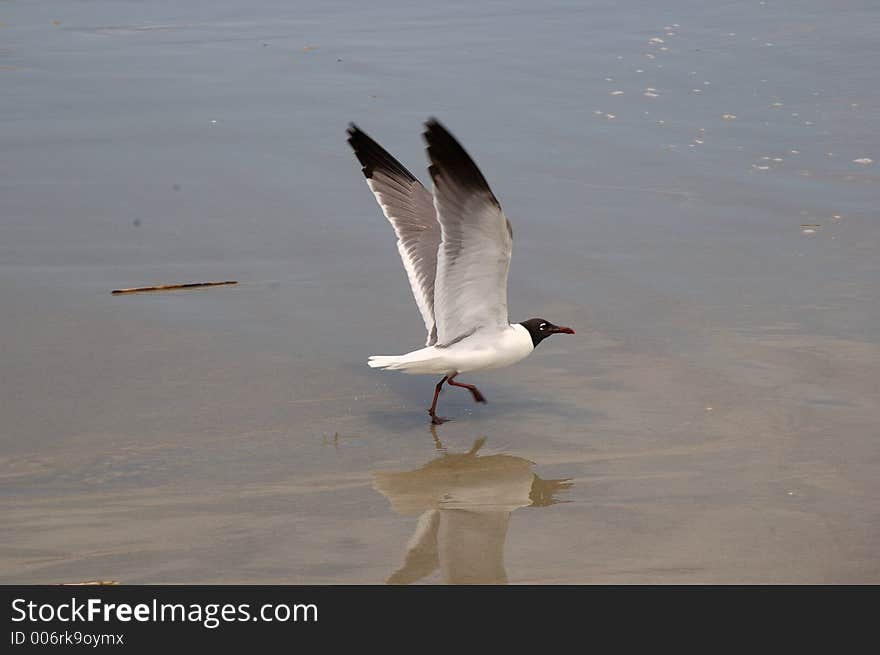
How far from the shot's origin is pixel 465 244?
573 centimetres

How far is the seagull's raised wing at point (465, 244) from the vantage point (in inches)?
220

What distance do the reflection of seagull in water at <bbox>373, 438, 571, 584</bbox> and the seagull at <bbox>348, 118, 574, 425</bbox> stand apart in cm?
46

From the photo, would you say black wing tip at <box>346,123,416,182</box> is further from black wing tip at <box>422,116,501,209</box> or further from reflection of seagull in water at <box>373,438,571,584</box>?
reflection of seagull in water at <box>373,438,571,584</box>

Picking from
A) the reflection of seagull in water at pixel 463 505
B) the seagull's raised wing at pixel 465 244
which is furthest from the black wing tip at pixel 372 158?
the reflection of seagull in water at pixel 463 505

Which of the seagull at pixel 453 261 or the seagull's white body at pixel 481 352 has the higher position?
the seagull at pixel 453 261

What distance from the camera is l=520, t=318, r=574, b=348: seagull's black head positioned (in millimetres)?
6109

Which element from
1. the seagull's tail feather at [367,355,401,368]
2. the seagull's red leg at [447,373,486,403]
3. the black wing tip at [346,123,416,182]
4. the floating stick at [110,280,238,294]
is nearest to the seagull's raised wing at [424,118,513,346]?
the seagull's red leg at [447,373,486,403]

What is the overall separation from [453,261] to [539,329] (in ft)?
1.93

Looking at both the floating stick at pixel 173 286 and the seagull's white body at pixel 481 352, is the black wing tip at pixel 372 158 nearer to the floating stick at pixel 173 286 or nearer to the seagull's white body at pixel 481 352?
the floating stick at pixel 173 286

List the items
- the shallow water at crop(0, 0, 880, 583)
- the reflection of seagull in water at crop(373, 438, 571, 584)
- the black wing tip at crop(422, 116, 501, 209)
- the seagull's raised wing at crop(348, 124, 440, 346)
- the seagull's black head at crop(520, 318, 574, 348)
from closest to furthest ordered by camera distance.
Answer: the reflection of seagull in water at crop(373, 438, 571, 584) < the shallow water at crop(0, 0, 880, 583) < the black wing tip at crop(422, 116, 501, 209) < the seagull's black head at crop(520, 318, 574, 348) < the seagull's raised wing at crop(348, 124, 440, 346)

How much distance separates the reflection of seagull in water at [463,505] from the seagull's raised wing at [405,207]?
1.16 meters

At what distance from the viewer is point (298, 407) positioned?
5.94 metres

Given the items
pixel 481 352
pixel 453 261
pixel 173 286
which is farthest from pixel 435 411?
pixel 173 286

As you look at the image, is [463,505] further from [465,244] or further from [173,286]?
[173,286]
